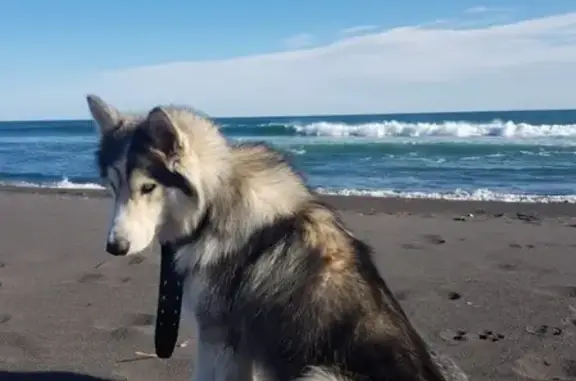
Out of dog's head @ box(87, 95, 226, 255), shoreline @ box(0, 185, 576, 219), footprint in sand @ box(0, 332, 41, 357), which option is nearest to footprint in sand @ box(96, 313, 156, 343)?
footprint in sand @ box(0, 332, 41, 357)

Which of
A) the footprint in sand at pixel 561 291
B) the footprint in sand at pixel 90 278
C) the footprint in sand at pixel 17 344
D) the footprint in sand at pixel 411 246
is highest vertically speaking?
the footprint in sand at pixel 561 291

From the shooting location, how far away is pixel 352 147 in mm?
22969

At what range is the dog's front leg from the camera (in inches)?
123

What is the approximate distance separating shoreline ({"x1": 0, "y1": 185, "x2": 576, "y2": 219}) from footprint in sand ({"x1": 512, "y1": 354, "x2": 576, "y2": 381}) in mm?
4411

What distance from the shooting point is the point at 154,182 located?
3.04 m

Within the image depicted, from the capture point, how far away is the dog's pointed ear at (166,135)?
2996 mm

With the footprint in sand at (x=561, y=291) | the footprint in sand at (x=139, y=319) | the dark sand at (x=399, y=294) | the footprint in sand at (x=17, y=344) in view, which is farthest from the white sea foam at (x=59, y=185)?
the footprint in sand at (x=561, y=291)

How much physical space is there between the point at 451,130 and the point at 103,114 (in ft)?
92.9

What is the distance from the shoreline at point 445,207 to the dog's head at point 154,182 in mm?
5126

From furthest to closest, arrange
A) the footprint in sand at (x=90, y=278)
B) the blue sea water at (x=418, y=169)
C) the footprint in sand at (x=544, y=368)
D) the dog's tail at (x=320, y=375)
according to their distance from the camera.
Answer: the blue sea water at (x=418, y=169), the footprint in sand at (x=90, y=278), the footprint in sand at (x=544, y=368), the dog's tail at (x=320, y=375)

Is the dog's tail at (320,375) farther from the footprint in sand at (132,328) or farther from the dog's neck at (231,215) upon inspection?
the footprint in sand at (132,328)

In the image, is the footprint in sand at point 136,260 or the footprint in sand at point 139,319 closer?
the footprint in sand at point 139,319

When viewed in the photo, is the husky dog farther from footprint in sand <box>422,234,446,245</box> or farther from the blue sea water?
the blue sea water

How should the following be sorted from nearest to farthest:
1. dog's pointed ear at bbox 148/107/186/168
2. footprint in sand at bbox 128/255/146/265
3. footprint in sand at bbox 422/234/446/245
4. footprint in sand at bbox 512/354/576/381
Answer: dog's pointed ear at bbox 148/107/186/168 → footprint in sand at bbox 512/354/576/381 → footprint in sand at bbox 128/255/146/265 → footprint in sand at bbox 422/234/446/245
